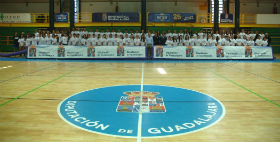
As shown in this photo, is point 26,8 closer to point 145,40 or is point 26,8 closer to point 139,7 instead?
point 139,7

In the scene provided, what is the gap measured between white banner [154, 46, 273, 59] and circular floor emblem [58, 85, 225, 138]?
996cm

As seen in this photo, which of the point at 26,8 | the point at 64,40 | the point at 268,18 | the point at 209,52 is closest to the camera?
the point at 209,52

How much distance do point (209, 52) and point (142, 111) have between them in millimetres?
13116

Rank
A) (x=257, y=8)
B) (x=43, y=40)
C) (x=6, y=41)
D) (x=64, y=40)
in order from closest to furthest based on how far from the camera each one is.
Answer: (x=64, y=40)
(x=43, y=40)
(x=6, y=41)
(x=257, y=8)

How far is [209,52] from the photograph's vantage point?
1750 centimetres

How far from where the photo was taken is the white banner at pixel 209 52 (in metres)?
17.5

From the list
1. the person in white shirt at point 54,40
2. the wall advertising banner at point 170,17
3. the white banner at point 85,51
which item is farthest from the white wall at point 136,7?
the white banner at point 85,51

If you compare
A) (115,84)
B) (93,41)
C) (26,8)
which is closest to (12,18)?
(26,8)

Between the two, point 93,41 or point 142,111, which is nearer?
point 142,111

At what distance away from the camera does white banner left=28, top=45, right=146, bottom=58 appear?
17484 mm

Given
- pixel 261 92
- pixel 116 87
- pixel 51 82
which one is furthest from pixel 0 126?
pixel 261 92

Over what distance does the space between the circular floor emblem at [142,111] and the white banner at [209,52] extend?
996 centimetres

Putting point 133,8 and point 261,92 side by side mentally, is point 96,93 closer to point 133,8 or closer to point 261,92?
point 261,92

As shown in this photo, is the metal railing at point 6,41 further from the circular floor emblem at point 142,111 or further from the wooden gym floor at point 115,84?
the circular floor emblem at point 142,111
